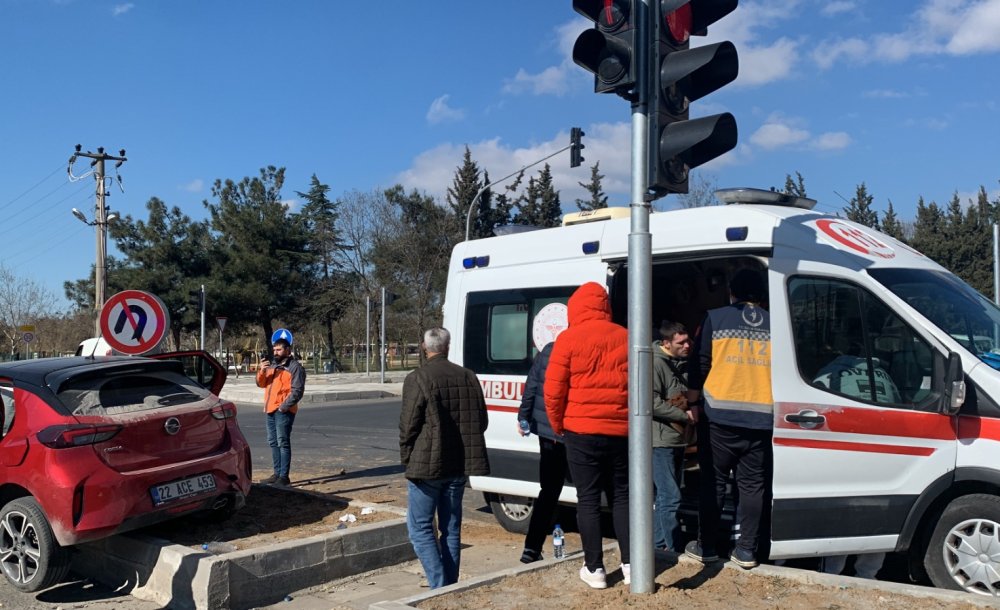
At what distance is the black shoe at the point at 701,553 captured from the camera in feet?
16.5

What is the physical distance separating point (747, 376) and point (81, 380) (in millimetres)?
4791

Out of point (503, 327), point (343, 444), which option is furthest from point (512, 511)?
point (343, 444)

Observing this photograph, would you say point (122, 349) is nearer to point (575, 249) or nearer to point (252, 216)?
point (575, 249)

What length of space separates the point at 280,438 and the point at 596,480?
16.8 ft

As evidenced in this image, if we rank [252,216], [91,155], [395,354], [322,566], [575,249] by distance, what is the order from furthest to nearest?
[395,354] → [252,216] → [91,155] → [575,249] → [322,566]

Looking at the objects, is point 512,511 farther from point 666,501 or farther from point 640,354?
point 640,354

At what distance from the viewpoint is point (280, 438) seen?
29.5 feet

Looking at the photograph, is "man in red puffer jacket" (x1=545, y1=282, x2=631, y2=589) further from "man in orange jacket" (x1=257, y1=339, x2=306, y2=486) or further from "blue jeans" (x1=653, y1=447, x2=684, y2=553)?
"man in orange jacket" (x1=257, y1=339, x2=306, y2=486)

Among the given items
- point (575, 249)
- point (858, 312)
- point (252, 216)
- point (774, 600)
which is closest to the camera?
point (774, 600)

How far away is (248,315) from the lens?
1928 inches

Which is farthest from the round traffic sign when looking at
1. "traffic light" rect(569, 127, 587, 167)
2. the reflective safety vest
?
"traffic light" rect(569, 127, 587, 167)

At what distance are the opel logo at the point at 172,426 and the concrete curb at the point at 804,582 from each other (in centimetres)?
267

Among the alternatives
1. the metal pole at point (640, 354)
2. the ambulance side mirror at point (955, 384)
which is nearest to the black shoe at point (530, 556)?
the metal pole at point (640, 354)

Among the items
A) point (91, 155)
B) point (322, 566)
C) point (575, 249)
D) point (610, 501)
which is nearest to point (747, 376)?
point (610, 501)
